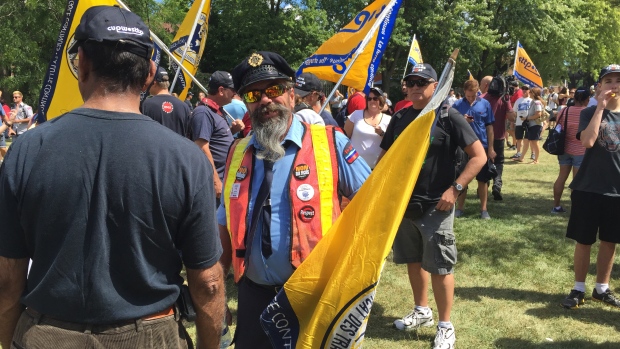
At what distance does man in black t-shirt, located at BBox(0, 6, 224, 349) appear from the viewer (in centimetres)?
Result: 172

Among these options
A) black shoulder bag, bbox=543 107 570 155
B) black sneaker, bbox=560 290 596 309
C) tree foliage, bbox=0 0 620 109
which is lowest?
black sneaker, bbox=560 290 596 309

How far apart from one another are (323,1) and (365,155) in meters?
30.3

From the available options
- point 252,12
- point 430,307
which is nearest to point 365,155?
point 430,307

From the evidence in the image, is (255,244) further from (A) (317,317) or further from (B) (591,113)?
(B) (591,113)

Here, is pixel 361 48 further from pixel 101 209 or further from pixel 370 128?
pixel 101 209

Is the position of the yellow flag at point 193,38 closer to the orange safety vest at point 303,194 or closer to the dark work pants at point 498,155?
the orange safety vest at point 303,194

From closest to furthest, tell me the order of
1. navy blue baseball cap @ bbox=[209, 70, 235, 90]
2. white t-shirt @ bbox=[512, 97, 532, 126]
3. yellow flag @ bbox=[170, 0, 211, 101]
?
navy blue baseball cap @ bbox=[209, 70, 235, 90]
yellow flag @ bbox=[170, 0, 211, 101]
white t-shirt @ bbox=[512, 97, 532, 126]

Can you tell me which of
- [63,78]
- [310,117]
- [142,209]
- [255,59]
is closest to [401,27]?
[310,117]

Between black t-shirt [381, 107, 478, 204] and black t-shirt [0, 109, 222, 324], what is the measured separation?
2692 mm

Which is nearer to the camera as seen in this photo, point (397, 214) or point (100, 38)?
point (100, 38)

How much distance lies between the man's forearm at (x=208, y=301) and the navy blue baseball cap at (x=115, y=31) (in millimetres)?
775

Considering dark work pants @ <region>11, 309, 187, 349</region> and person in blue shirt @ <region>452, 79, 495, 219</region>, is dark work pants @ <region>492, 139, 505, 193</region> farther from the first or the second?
dark work pants @ <region>11, 309, 187, 349</region>

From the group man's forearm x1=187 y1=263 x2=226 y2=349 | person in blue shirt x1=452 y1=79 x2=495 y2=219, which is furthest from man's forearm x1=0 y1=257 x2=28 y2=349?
person in blue shirt x1=452 y1=79 x2=495 y2=219

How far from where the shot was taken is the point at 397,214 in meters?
2.45
